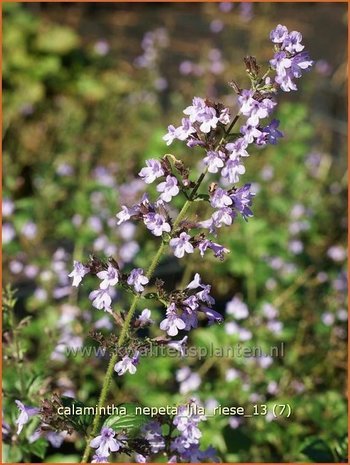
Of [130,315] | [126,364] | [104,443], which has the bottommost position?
[104,443]

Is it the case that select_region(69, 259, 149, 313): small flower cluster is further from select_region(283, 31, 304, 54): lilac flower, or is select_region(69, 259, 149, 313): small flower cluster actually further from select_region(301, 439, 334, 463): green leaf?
select_region(301, 439, 334, 463): green leaf

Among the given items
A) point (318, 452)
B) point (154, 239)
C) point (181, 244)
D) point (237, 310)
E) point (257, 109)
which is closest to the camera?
point (257, 109)

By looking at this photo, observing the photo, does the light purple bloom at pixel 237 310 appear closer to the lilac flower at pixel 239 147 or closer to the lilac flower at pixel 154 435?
the lilac flower at pixel 154 435

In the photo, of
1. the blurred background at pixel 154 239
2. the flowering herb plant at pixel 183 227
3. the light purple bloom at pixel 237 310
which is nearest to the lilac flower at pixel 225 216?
the flowering herb plant at pixel 183 227

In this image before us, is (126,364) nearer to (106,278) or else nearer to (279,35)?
(106,278)

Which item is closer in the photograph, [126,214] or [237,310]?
[126,214]

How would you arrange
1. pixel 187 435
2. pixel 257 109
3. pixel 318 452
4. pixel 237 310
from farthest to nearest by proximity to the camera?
pixel 237 310
pixel 318 452
pixel 187 435
pixel 257 109

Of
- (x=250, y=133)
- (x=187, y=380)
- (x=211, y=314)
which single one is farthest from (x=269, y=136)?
(x=187, y=380)
